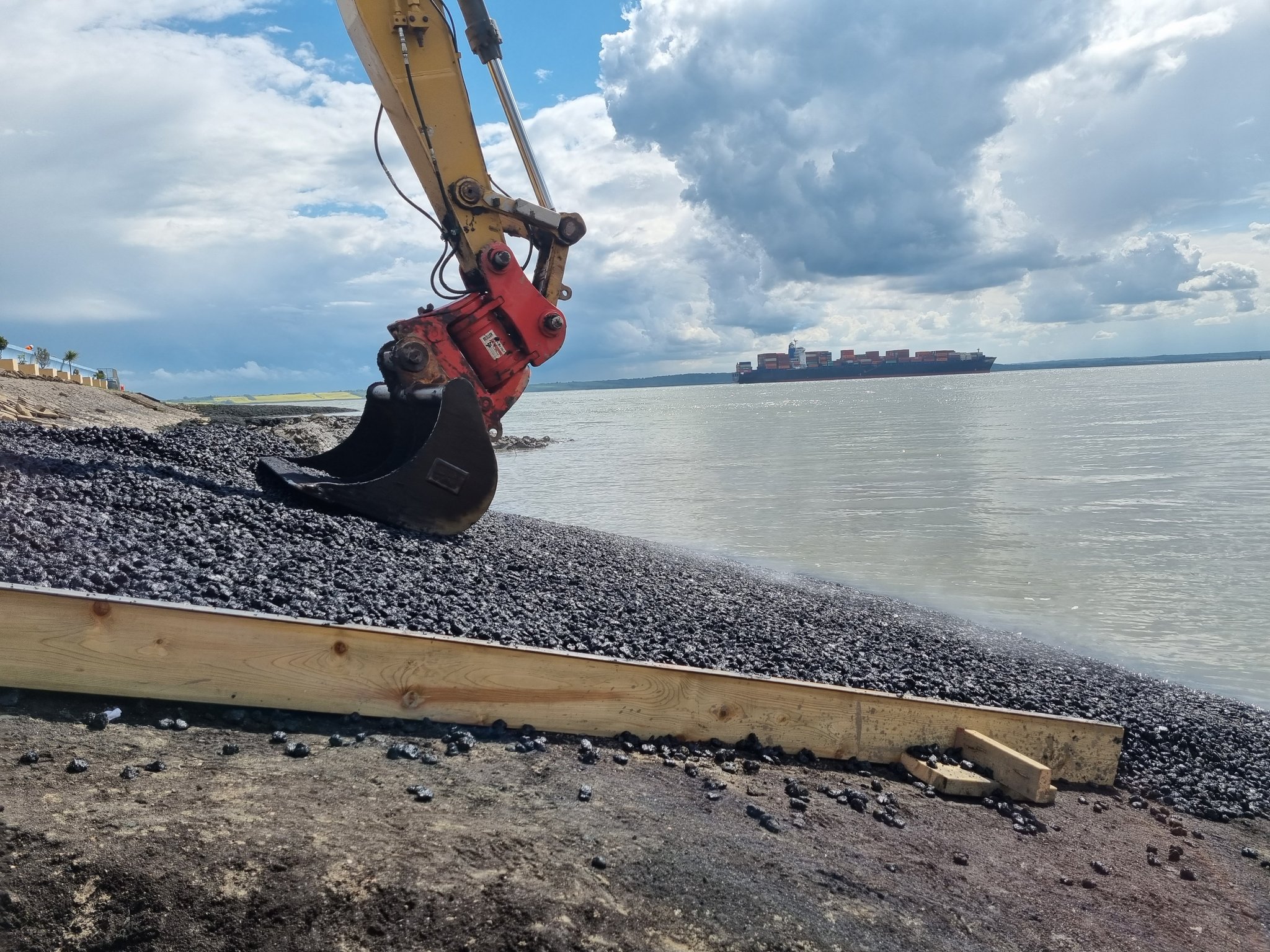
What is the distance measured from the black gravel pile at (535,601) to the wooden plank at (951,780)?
1597 millimetres

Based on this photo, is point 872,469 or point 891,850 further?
point 872,469

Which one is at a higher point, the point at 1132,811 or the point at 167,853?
the point at 167,853

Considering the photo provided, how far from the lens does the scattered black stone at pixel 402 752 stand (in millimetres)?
3541

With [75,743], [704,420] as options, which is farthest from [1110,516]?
[704,420]

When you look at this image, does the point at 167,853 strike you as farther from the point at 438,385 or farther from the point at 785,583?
the point at 785,583

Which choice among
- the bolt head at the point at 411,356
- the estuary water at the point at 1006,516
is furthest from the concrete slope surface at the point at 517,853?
the bolt head at the point at 411,356

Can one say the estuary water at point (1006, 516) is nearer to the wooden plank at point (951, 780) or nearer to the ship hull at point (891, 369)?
the wooden plank at point (951, 780)

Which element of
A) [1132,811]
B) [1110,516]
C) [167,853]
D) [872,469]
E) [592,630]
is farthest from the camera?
[872,469]

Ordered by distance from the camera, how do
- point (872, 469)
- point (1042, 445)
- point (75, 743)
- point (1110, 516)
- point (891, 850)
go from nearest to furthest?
point (75, 743)
point (891, 850)
point (1110, 516)
point (872, 469)
point (1042, 445)

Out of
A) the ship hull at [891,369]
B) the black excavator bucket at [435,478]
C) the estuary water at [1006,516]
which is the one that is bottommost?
the estuary water at [1006,516]

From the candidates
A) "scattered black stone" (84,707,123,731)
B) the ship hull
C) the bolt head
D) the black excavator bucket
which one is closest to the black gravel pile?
the black excavator bucket

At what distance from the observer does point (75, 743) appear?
124 inches

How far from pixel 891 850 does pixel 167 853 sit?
8.69 ft

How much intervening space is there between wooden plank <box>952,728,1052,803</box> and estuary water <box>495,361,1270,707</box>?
14.5 feet
